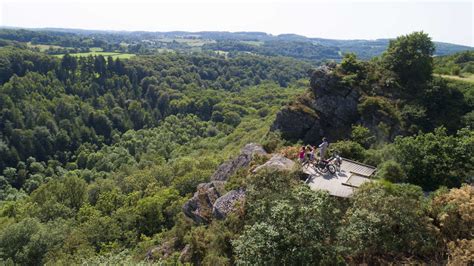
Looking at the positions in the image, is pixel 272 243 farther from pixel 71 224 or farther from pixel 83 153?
pixel 83 153

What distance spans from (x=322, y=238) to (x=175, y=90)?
16678 cm

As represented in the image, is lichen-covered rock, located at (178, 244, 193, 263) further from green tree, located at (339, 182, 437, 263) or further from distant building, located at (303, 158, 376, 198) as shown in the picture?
green tree, located at (339, 182, 437, 263)

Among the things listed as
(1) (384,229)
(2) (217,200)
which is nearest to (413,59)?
(2) (217,200)

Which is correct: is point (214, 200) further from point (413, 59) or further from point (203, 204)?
point (413, 59)

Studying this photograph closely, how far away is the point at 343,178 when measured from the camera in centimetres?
2733

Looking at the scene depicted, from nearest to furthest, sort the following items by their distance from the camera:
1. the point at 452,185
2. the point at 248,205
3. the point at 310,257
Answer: the point at 310,257
the point at 248,205
the point at 452,185

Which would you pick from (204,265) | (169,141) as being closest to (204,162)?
(204,265)

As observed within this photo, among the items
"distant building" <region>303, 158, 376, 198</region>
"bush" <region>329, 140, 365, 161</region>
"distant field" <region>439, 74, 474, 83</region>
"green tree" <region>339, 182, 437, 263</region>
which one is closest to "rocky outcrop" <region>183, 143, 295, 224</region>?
"distant building" <region>303, 158, 376, 198</region>

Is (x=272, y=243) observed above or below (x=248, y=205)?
above

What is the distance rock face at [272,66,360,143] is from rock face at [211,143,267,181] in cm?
681

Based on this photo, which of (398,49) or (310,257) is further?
(398,49)

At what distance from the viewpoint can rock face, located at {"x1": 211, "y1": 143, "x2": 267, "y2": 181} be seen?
36656 mm

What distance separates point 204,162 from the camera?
56.4 metres

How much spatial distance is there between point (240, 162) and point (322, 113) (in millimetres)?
12180
